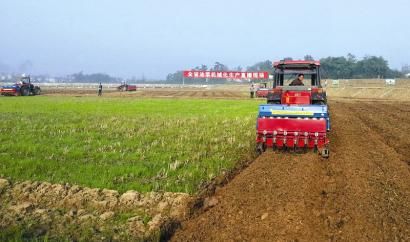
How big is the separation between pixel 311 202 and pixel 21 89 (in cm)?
4212

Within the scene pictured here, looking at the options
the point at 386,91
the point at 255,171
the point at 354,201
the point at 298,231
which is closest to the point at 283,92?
the point at 255,171

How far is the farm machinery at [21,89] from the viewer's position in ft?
140

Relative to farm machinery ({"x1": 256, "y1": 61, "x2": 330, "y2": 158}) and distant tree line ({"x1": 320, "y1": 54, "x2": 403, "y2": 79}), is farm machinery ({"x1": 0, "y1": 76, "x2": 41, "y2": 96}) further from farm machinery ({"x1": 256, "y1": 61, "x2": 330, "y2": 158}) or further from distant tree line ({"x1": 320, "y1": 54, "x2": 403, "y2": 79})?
distant tree line ({"x1": 320, "y1": 54, "x2": 403, "y2": 79})

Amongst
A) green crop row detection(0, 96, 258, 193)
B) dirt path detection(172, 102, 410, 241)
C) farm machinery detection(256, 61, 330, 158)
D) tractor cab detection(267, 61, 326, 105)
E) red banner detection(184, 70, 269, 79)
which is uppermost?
red banner detection(184, 70, 269, 79)

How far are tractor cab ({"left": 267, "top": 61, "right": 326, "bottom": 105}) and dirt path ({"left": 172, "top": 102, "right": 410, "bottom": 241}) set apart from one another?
7.10 ft

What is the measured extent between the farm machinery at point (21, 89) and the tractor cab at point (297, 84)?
36428mm

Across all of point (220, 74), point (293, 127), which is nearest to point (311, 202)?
point (293, 127)

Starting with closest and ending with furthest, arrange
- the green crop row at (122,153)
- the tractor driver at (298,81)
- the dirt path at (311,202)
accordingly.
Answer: the dirt path at (311,202) < the green crop row at (122,153) < the tractor driver at (298,81)

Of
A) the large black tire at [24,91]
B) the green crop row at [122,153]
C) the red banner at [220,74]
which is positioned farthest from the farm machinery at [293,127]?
the red banner at [220,74]

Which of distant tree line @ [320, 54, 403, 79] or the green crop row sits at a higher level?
distant tree line @ [320, 54, 403, 79]

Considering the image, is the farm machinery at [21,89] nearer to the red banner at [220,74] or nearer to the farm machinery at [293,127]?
the farm machinery at [293,127]

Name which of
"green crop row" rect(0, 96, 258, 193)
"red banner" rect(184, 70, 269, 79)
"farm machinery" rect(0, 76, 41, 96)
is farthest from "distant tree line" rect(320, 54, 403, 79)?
"green crop row" rect(0, 96, 258, 193)

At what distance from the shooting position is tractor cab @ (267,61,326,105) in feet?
39.1

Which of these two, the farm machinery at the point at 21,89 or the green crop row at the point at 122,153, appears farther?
the farm machinery at the point at 21,89
